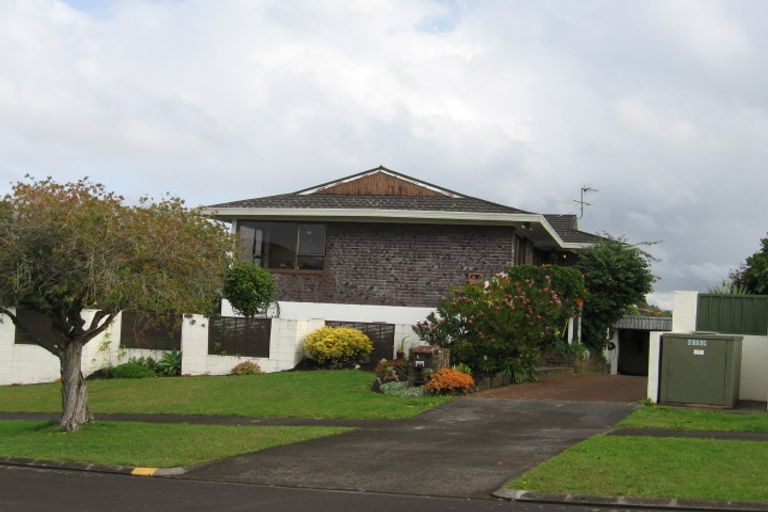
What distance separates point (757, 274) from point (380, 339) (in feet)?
33.7

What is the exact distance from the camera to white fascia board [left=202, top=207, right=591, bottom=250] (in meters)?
25.2

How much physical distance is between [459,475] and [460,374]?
817cm

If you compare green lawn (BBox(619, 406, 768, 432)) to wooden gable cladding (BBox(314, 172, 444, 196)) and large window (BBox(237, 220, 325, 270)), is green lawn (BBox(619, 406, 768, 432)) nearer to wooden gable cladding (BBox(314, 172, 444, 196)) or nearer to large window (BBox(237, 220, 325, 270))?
large window (BBox(237, 220, 325, 270))

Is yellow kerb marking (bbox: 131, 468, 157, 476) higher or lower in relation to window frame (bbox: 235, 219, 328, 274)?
lower

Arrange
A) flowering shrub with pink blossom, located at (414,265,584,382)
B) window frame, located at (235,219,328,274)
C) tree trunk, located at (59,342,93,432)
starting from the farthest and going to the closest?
window frame, located at (235,219,328,274) < flowering shrub with pink blossom, located at (414,265,584,382) < tree trunk, located at (59,342,93,432)

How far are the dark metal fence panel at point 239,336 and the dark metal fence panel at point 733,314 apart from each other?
1072 cm

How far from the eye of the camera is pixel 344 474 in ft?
36.7

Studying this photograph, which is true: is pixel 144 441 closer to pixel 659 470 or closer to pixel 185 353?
pixel 659 470

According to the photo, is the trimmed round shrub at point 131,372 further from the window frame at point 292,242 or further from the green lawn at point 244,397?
the window frame at point 292,242

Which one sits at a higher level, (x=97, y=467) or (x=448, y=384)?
(x=448, y=384)

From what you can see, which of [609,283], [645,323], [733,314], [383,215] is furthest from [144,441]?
[645,323]

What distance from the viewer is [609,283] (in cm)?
2984

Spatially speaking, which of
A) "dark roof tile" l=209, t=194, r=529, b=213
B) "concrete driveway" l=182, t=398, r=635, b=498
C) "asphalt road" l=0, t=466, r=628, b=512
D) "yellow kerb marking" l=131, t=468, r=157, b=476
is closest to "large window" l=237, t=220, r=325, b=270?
"dark roof tile" l=209, t=194, r=529, b=213

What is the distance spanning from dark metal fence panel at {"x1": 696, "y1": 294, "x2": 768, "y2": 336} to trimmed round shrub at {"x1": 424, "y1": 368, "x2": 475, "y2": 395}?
15.8 feet
